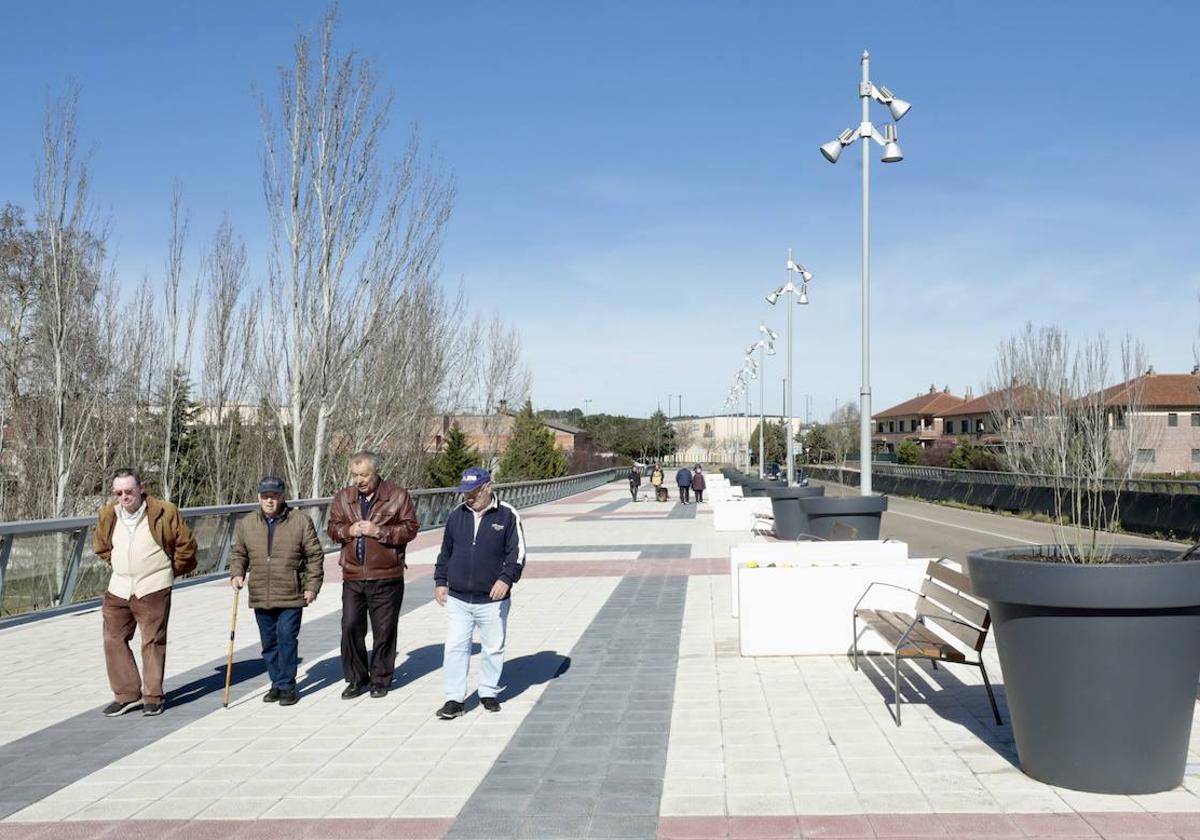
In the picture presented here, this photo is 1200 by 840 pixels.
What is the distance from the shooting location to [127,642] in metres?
7.15

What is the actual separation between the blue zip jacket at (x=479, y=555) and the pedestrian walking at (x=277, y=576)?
3.09 ft

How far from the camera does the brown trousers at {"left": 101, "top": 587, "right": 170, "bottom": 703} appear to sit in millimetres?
7137

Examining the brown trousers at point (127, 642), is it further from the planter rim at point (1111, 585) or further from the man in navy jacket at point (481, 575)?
the planter rim at point (1111, 585)

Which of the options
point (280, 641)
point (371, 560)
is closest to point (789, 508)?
point (371, 560)

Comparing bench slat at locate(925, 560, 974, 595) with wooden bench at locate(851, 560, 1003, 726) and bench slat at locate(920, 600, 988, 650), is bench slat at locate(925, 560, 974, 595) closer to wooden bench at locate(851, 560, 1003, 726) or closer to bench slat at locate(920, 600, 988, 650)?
wooden bench at locate(851, 560, 1003, 726)

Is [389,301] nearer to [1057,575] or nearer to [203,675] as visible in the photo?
[203,675]

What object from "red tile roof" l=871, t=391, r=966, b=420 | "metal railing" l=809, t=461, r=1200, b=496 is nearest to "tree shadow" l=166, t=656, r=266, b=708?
"metal railing" l=809, t=461, r=1200, b=496

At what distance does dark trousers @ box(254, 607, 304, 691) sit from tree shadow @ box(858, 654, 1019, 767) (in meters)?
3.90

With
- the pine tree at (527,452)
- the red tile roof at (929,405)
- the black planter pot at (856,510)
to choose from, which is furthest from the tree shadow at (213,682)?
the red tile roof at (929,405)

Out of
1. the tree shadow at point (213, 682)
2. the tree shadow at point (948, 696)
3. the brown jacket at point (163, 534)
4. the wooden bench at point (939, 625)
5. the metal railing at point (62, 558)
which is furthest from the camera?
the metal railing at point (62, 558)

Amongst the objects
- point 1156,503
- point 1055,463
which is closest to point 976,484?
point 1055,463

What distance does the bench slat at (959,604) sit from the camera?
6.29 metres

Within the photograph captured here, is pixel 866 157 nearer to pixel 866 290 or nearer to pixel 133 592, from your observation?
pixel 866 290

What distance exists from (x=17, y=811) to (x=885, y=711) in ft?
15.7
